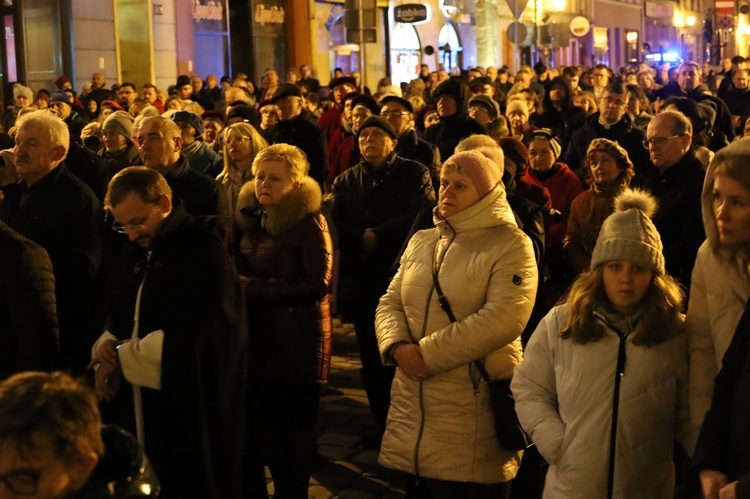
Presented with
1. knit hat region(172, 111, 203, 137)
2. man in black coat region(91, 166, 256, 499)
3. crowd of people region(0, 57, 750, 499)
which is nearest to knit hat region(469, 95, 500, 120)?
knit hat region(172, 111, 203, 137)

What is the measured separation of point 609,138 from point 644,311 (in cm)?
621

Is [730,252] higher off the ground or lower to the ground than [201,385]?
higher

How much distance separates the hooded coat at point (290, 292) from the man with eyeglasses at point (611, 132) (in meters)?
4.46

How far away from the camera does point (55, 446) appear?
271 centimetres

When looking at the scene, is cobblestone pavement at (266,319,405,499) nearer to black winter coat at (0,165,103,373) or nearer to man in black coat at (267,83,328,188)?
black winter coat at (0,165,103,373)

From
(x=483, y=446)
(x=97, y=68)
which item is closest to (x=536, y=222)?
(x=483, y=446)

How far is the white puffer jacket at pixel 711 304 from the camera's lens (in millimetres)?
4066

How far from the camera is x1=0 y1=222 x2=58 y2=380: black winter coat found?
15.9ft

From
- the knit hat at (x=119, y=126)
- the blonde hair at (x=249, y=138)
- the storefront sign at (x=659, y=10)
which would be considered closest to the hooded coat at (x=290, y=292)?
the blonde hair at (x=249, y=138)

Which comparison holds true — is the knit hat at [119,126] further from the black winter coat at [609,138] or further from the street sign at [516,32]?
the street sign at [516,32]

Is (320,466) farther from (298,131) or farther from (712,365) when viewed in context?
(298,131)

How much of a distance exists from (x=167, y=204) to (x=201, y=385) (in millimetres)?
755

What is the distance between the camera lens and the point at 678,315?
4309 mm

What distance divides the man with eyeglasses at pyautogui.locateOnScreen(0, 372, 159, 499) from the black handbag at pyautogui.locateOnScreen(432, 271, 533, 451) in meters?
2.19
